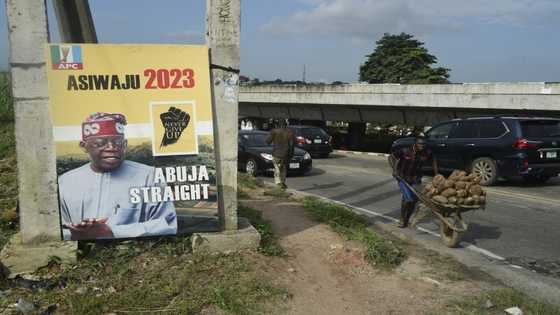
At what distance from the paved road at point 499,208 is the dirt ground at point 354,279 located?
140 centimetres

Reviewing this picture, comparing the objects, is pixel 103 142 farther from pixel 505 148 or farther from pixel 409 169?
pixel 505 148

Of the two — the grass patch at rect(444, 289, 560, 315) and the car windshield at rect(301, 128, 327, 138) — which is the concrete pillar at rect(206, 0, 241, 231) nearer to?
the grass patch at rect(444, 289, 560, 315)

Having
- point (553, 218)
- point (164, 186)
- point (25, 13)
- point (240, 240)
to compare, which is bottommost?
point (553, 218)

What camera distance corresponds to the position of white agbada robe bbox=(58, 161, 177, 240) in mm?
5500

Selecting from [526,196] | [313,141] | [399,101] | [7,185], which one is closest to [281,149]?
[526,196]

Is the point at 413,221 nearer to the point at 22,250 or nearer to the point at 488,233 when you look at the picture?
the point at 488,233

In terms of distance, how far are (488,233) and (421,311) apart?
4.08 meters

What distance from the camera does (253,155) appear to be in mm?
16359

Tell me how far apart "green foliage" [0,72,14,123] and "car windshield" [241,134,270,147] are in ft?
24.8

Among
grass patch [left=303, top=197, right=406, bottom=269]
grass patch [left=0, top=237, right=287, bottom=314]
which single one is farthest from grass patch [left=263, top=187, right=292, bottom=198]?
grass patch [left=0, top=237, right=287, bottom=314]

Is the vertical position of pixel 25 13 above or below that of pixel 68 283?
above

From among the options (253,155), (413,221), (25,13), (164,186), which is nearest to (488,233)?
(413,221)

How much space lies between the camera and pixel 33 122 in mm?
5305

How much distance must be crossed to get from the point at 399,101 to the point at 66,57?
74.3 feet
